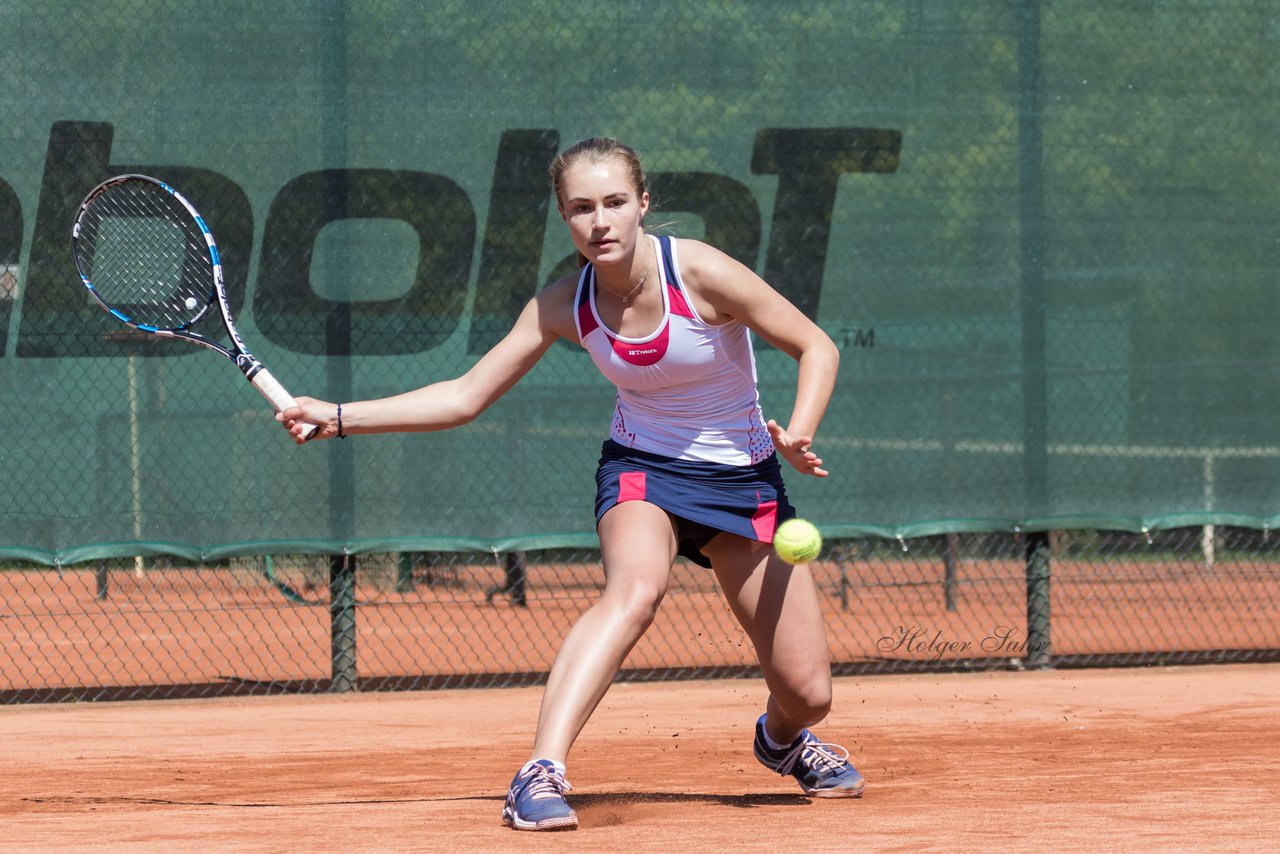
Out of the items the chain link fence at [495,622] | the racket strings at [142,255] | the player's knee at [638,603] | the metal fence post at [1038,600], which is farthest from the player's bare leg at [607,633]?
the metal fence post at [1038,600]

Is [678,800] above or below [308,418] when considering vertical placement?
below

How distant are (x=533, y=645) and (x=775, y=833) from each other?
13.3 ft

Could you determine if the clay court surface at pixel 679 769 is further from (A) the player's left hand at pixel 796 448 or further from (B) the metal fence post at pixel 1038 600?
(A) the player's left hand at pixel 796 448

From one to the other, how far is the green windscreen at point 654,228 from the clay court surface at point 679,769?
687mm

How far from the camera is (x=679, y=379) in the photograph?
357 centimetres

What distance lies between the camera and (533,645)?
24.2 feet

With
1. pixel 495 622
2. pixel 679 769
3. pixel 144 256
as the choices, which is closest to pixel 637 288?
pixel 679 769

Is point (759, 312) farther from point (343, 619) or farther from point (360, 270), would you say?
point (343, 619)

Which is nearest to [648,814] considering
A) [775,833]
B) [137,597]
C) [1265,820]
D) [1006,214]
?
[775,833]

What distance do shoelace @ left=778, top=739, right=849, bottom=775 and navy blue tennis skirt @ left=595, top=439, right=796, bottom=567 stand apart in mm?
602

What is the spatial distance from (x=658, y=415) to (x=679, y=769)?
1.35 metres

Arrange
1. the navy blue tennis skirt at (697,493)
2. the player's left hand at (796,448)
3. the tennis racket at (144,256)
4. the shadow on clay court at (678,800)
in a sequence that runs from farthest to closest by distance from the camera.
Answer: the tennis racket at (144,256) < the shadow on clay court at (678,800) < the navy blue tennis skirt at (697,493) < the player's left hand at (796,448)

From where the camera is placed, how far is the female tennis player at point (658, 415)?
340 cm

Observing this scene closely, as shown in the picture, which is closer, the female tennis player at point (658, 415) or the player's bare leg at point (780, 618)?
the female tennis player at point (658, 415)
